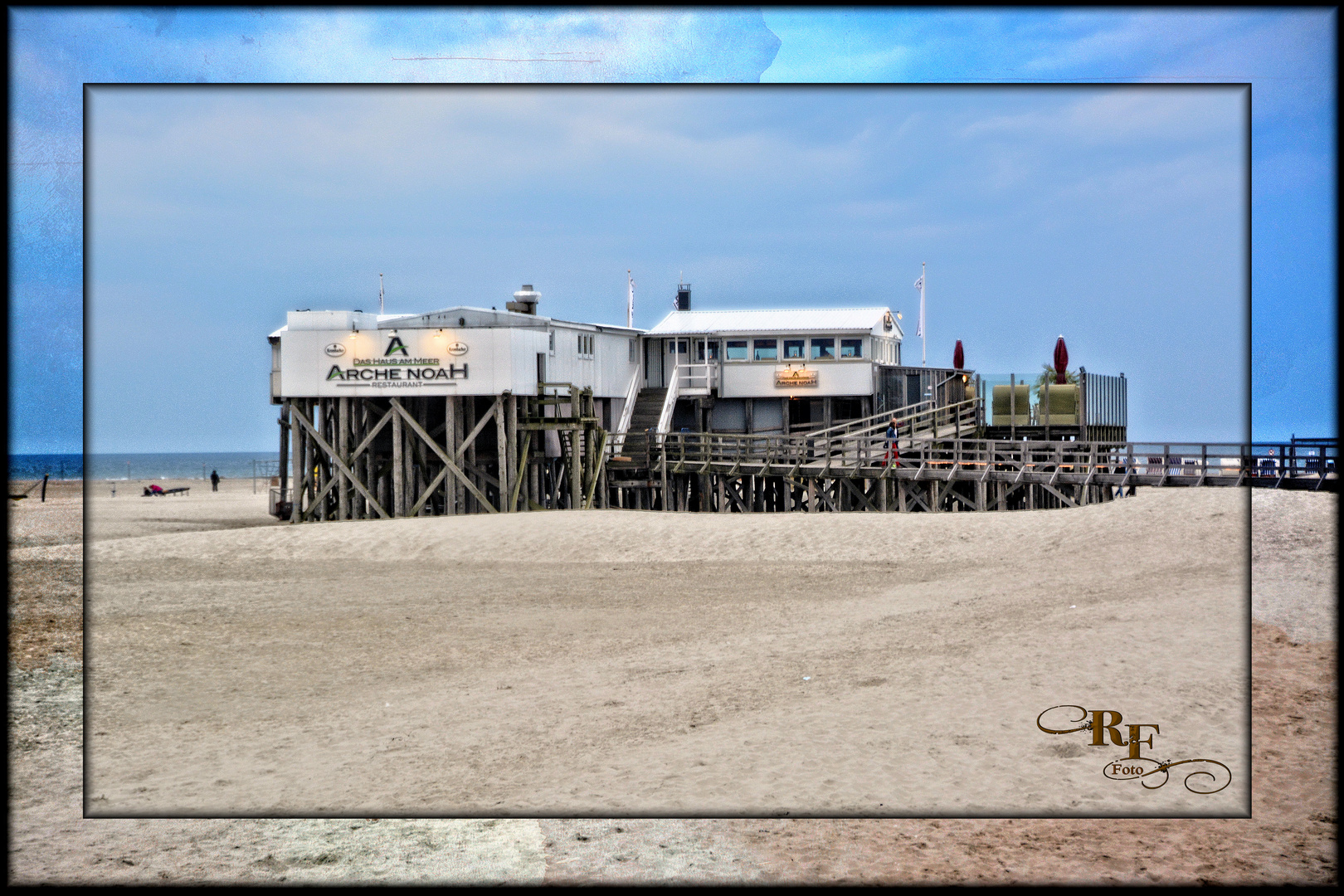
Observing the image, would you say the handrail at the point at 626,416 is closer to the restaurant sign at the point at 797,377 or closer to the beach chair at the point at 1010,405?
the restaurant sign at the point at 797,377

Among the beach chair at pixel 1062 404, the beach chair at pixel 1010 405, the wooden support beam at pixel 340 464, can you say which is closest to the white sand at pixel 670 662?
the wooden support beam at pixel 340 464

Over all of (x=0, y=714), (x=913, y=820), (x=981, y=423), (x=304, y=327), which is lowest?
(x=913, y=820)

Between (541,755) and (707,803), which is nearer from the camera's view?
(707,803)

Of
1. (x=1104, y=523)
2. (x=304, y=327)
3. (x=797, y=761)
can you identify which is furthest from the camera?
(x=304, y=327)

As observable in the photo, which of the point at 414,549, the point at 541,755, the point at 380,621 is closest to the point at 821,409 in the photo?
the point at 414,549

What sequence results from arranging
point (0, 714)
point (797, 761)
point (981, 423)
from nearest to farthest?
1. point (0, 714)
2. point (797, 761)
3. point (981, 423)

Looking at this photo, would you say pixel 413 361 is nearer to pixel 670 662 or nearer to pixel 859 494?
pixel 859 494

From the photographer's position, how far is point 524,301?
29016 millimetres

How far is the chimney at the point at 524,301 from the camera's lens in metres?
29.0

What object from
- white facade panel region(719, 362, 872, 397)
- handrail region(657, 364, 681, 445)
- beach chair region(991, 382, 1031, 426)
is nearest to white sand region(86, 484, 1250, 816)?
handrail region(657, 364, 681, 445)

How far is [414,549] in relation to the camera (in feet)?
64.4

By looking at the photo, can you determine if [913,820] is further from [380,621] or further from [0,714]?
[380,621]

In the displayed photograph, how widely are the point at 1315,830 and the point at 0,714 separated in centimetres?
737

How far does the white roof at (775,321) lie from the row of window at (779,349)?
0.31 metres
